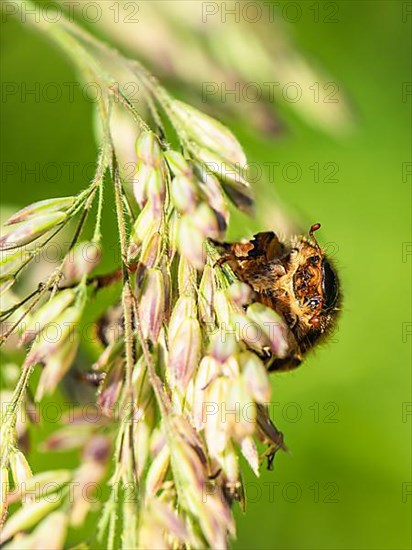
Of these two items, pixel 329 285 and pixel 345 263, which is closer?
pixel 329 285

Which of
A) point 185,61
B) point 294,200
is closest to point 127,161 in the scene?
point 185,61

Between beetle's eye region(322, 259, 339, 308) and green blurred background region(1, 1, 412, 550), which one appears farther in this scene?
green blurred background region(1, 1, 412, 550)

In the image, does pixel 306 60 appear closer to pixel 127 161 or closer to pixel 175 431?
pixel 127 161

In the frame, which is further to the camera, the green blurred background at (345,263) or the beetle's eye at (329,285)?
the green blurred background at (345,263)

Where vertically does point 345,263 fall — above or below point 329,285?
above
